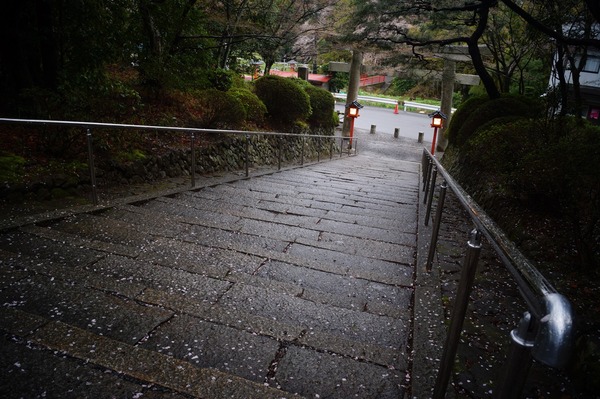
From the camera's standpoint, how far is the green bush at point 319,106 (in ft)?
46.7

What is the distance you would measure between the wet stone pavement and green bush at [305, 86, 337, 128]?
1109 centimetres

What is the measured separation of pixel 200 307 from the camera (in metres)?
2.09

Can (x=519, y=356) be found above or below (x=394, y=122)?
below

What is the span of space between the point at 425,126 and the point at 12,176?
91.4ft

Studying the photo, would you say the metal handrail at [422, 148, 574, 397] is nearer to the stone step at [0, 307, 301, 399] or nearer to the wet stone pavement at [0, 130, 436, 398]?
the wet stone pavement at [0, 130, 436, 398]

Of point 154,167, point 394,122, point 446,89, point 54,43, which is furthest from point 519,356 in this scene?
point 394,122

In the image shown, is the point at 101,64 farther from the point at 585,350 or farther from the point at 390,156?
the point at 390,156

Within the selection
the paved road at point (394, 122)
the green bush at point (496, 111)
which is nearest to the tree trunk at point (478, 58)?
the green bush at point (496, 111)

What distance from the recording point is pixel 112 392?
4.72ft

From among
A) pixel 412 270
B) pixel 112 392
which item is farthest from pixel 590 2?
pixel 112 392

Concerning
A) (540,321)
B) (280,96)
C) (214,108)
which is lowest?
(540,321)

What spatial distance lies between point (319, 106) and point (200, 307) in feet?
42.8

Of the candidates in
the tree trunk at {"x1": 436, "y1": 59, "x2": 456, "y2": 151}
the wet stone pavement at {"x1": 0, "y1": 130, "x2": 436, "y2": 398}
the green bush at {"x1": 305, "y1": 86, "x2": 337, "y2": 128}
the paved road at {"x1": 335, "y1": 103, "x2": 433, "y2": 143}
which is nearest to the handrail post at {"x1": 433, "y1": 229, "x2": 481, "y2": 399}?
the wet stone pavement at {"x1": 0, "y1": 130, "x2": 436, "y2": 398}

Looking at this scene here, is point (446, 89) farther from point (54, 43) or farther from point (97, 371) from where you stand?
point (97, 371)
